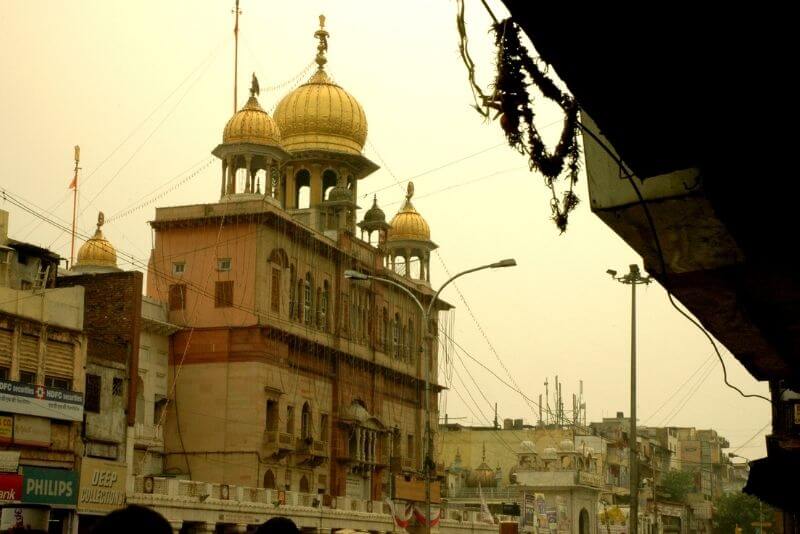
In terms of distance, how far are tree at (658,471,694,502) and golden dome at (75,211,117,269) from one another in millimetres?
71239

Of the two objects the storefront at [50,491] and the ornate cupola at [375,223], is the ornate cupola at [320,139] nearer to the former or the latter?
the ornate cupola at [375,223]

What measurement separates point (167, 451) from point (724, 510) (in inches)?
2947

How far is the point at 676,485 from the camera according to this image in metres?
120

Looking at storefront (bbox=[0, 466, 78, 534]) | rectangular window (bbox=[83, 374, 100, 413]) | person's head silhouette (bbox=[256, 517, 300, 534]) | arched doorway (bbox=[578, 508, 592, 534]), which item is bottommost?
arched doorway (bbox=[578, 508, 592, 534])

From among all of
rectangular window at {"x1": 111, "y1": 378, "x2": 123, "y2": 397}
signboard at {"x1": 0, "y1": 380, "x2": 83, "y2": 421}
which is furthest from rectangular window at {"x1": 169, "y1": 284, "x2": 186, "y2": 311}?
signboard at {"x1": 0, "y1": 380, "x2": 83, "y2": 421}

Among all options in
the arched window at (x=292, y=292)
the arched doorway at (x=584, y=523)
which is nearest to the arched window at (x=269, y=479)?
the arched window at (x=292, y=292)

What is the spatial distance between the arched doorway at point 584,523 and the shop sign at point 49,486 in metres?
45.6

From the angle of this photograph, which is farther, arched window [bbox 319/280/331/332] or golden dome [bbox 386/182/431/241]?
golden dome [bbox 386/182/431/241]

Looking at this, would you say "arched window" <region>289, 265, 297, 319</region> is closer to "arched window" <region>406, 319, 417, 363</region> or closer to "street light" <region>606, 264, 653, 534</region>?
"arched window" <region>406, 319, 417, 363</region>

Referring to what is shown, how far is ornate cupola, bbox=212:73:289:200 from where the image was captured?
55.7 metres

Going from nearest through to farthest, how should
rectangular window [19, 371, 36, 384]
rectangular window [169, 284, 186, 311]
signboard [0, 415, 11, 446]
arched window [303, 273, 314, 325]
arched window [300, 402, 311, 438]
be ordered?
signboard [0, 415, 11, 446], rectangular window [19, 371, 36, 384], rectangular window [169, 284, 186, 311], arched window [300, 402, 311, 438], arched window [303, 273, 314, 325]

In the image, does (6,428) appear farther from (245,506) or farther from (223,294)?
(223,294)

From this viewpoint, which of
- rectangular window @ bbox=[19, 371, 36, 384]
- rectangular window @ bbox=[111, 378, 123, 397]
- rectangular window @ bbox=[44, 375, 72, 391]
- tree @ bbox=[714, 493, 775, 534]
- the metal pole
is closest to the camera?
rectangular window @ bbox=[19, 371, 36, 384]

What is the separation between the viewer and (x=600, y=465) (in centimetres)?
9938
